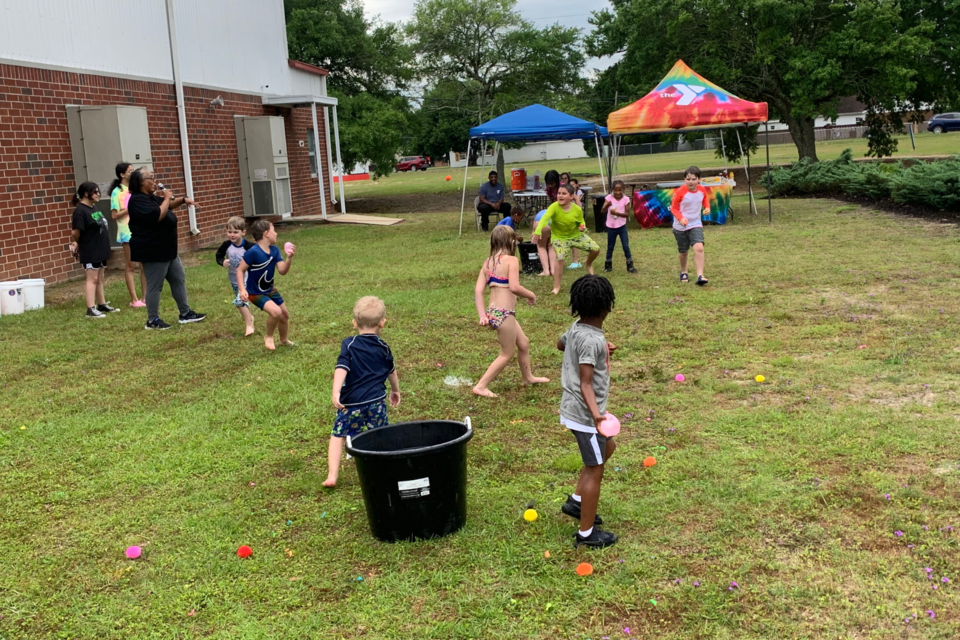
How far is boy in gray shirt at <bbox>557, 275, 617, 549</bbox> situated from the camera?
3.82 m

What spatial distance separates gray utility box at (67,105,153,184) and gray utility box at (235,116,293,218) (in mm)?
5716

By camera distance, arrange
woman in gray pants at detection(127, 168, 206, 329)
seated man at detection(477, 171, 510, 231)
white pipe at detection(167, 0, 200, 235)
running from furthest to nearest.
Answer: seated man at detection(477, 171, 510, 231)
white pipe at detection(167, 0, 200, 235)
woman in gray pants at detection(127, 168, 206, 329)

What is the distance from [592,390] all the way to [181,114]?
573 inches

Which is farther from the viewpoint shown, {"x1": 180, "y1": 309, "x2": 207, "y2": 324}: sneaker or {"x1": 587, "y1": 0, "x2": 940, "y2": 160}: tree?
{"x1": 587, "y1": 0, "x2": 940, "y2": 160}: tree

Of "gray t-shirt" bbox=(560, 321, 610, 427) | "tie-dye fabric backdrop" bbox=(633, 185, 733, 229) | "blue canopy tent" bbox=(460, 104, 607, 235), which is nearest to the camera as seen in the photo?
"gray t-shirt" bbox=(560, 321, 610, 427)

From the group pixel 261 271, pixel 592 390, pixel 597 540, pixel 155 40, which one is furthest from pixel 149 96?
pixel 597 540

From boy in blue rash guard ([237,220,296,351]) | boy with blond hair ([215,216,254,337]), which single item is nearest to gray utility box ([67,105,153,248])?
boy with blond hair ([215,216,254,337])

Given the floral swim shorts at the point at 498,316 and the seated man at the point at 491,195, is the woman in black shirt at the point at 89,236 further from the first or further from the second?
the seated man at the point at 491,195

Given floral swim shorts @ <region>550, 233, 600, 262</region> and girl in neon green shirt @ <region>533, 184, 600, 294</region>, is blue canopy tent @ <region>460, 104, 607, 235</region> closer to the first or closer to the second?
girl in neon green shirt @ <region>533, 184, 600, 294</region>

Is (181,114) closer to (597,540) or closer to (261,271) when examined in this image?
(261,271)

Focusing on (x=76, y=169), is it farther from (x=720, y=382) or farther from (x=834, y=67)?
(x=834, y=67)

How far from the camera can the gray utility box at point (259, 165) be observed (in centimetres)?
1873

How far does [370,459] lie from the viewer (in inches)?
150

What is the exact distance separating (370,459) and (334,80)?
2480 centimetres
